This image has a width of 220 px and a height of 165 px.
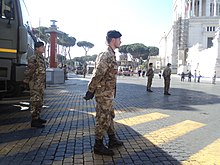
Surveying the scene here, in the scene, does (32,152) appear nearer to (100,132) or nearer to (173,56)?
(100,132)

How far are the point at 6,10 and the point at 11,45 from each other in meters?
0.81

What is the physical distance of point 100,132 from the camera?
494 cm

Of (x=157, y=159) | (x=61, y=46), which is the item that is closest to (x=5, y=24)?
(x=157, y=159)

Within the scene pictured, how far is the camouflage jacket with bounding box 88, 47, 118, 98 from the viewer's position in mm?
4875

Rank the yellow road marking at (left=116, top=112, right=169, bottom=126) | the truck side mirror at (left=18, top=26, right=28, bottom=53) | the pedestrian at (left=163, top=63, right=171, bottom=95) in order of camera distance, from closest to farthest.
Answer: the truck side mirror at (left=18, top=26, right=28, bottom=53) → the yellow road marking at (left=116, top=112, right=169, bottom=126) → the pedestrian at (left=163, top=63, right=171, bottom=95)

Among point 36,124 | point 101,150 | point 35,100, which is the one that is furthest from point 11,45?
point 101,150

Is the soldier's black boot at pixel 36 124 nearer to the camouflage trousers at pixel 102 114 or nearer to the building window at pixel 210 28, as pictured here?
the camouflage trousers at pixel 102 114

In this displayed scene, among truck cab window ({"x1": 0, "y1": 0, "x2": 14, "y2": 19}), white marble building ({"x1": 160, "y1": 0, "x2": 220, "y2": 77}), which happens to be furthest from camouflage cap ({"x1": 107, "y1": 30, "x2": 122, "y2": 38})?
white marble building ({"x1": 160, "y1": 0, "x2": 220, "y2": 77})

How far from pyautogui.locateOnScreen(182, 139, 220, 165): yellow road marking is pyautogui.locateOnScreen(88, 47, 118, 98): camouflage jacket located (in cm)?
161

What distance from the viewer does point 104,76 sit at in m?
4.95

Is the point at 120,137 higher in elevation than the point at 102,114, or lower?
lower

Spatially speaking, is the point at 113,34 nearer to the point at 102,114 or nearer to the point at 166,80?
the point at 102,114

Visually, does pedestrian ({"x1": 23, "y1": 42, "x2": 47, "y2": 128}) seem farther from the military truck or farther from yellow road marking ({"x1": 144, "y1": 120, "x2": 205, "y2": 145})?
yellow road marking ({"x1": 144, "y1": 120, "x2": 205, "y2": 145})

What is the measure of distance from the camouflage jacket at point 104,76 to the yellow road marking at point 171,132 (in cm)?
152
